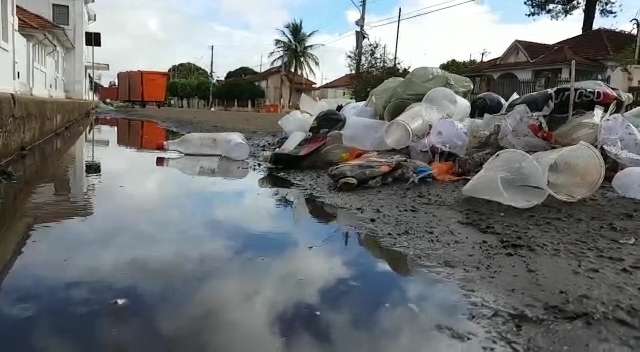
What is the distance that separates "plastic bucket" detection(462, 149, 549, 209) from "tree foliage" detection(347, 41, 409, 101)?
47.8 ft

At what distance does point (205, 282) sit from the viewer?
2.70 metres

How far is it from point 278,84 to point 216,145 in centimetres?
5286

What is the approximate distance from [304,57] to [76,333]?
57.9 metres

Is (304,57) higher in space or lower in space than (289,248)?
higher

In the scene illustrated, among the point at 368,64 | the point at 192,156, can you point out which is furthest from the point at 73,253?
the point at 368,64

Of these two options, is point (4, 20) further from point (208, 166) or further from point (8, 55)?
point (208, 166)

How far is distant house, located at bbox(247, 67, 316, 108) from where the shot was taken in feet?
194

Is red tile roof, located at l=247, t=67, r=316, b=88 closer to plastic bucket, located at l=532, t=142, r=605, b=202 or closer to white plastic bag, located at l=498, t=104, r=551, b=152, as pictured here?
white plastic bag, located at l=498, t=104, r=551, b=152

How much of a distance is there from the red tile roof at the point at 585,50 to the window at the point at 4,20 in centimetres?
2204

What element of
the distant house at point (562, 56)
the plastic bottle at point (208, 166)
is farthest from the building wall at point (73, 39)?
the plastic bottle at point (208, 166)

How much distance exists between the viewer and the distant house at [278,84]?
59.1 meters

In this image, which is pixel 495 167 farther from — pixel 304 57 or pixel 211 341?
pixel 304 57

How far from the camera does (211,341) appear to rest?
6.79 ft

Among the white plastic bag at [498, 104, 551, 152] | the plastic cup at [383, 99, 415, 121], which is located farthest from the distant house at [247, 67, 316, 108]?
the white plastic bag at [498, 104, 551, 152]
